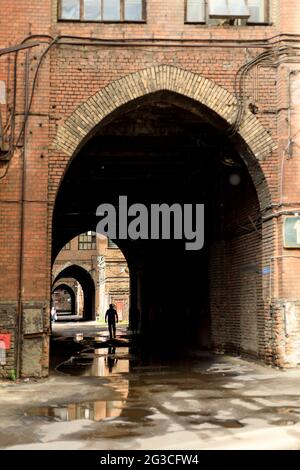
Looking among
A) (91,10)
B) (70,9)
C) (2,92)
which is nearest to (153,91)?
(91,10)

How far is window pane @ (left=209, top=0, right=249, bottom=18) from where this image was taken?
12172 mm

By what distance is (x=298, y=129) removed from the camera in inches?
476

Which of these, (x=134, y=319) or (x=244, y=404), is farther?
(x=134, y=319)

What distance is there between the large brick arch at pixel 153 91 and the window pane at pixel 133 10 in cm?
113

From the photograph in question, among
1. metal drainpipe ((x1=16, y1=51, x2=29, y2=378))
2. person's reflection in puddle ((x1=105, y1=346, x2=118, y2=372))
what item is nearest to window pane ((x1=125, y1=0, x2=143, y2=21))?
metal drainpipe ((x1=16, y1=51, x2=29, y2=378))

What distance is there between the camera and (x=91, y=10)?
12.2 metres

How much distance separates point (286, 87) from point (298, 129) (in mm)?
889

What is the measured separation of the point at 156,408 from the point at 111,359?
8228mm

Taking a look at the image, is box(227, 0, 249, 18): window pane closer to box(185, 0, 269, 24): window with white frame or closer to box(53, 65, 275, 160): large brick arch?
box(185, 0, 269, 24): window with white frame

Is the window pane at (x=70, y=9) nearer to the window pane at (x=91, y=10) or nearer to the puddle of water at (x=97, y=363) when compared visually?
the window pane at (x=91, y=10)
